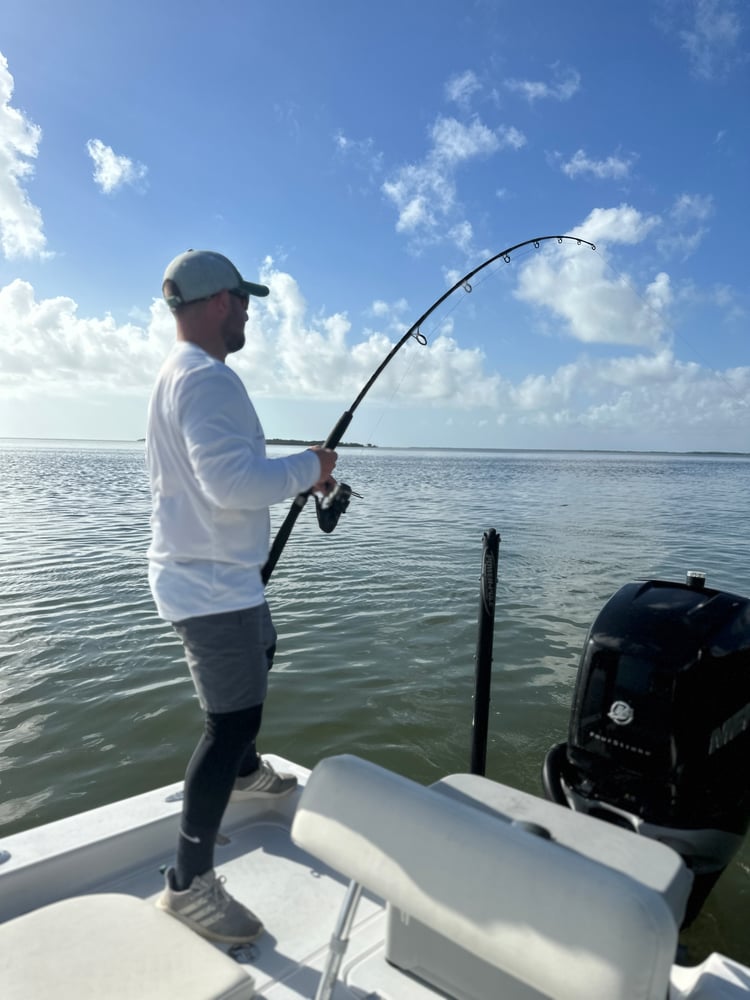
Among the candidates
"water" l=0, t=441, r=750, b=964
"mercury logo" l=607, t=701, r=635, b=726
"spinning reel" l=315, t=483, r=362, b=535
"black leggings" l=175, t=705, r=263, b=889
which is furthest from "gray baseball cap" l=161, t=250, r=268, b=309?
"water" l=0, t=441, r=750, b=964

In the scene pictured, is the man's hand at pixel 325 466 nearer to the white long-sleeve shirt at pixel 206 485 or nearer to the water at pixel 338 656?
the white long-sleeve shirt at pixel 206 485

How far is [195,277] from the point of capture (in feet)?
6.73

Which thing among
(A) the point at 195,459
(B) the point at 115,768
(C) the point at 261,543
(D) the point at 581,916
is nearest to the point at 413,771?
(B) the point at 115,768

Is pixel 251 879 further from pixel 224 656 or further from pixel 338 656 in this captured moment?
pixel 338 656

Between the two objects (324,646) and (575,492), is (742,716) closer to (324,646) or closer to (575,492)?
(324,646)

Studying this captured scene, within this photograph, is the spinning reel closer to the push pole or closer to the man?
the man

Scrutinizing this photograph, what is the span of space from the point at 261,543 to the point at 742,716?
1803 mm

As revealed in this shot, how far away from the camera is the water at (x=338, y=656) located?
421 centimetres

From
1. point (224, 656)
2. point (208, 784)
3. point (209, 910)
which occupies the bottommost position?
point (209, 910)

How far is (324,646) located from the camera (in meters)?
6.20

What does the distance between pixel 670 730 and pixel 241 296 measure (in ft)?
6.66

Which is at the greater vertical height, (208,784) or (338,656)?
(208,784)

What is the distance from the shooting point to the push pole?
3.08 meters

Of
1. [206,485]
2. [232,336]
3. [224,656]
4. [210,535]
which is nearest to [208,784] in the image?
[224,656]
